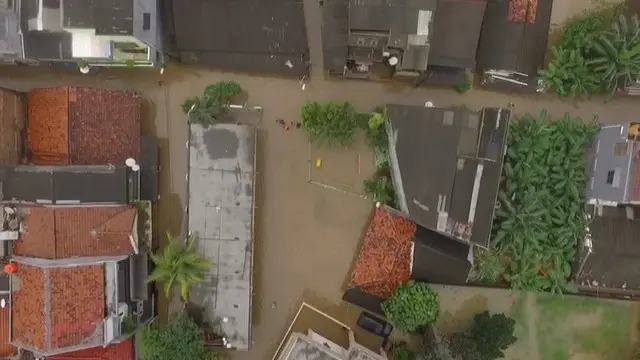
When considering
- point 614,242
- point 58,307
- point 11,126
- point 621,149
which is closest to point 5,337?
point 58,307

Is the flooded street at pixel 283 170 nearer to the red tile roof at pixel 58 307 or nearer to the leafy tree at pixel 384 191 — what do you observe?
the leafy tree at pixel 384 191

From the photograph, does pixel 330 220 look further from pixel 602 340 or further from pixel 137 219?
pixel 602 340

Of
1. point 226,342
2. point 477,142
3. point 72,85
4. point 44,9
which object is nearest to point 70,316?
point 226,342

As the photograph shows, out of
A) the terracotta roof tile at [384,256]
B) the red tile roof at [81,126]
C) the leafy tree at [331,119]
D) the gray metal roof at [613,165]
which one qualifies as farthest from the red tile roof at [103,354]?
the gray metal roof at [613,165]

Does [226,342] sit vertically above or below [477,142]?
below

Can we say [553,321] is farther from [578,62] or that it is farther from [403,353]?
[578,62]
